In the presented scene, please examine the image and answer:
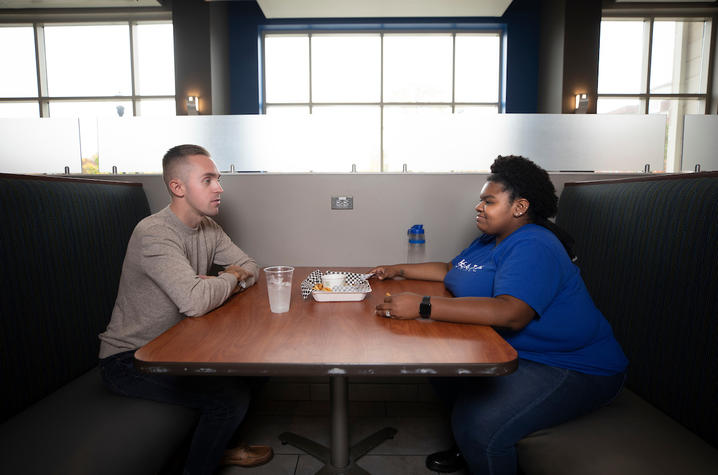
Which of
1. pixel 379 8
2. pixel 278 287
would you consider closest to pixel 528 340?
pixel 278 287

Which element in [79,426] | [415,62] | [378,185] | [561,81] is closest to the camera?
[79,426]

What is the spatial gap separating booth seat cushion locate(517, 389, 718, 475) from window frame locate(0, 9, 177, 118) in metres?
6.60

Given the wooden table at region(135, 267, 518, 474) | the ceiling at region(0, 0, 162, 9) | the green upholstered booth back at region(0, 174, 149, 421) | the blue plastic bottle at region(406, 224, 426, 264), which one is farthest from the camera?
the ceiling at region(0, 0, 162, 9)

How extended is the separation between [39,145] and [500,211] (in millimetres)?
2739

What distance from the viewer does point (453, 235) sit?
1.84 m

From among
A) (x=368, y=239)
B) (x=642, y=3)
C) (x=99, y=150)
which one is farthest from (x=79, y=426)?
(x=642, y=3)

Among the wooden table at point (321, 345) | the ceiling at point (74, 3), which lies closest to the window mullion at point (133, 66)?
the ceiling at point (74, 3)

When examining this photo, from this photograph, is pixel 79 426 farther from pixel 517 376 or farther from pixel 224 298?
pixel 517 376

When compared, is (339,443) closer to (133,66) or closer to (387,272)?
(387,272)

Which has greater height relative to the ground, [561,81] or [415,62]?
[415,62]

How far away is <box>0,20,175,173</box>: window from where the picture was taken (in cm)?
601

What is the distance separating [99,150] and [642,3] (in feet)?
23.6

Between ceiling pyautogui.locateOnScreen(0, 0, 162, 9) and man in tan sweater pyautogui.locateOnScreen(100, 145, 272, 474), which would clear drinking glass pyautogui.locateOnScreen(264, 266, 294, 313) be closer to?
man in tan sweater pyautogui.locateOnScreen(100, 145, 272, 474)

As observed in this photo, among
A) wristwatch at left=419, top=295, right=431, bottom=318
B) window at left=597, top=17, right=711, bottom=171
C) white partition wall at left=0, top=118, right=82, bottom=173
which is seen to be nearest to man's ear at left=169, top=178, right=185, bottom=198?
wristwatch at left=419, top=295, right=431, bottom=318
